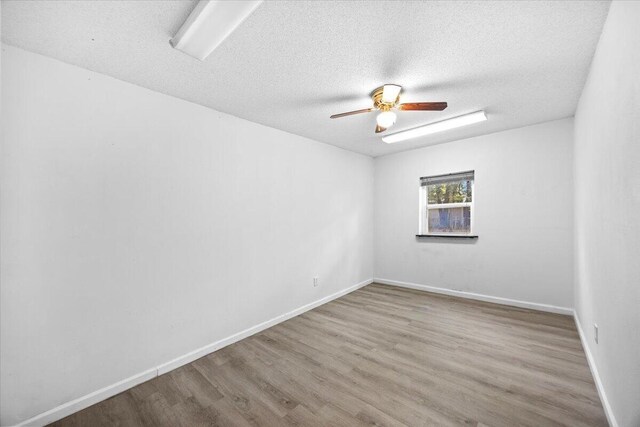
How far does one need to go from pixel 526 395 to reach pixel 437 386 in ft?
2.01

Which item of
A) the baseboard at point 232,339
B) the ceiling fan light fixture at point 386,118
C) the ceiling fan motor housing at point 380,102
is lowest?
the baseboard at point 232,339

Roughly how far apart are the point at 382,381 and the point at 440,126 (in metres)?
2.94

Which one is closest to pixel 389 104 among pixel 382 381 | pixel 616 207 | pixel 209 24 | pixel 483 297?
pixel 209 24

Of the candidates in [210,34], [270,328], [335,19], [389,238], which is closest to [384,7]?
[335,19]

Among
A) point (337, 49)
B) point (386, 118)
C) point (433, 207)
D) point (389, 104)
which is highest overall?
point (337, 49)

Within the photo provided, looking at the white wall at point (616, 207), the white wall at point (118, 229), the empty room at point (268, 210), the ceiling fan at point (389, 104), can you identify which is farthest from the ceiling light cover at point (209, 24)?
the white wall at point (616, 207)

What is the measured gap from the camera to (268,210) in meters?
3.31

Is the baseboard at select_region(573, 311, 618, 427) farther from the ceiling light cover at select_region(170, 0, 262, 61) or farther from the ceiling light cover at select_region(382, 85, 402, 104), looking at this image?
the ceiling light cover at select_region(170, 0, 262, 61)

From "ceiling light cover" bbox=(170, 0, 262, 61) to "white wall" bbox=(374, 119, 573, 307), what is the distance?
3828 mm

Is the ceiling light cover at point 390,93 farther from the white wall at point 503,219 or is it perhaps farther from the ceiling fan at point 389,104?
the white wall at point 503,219

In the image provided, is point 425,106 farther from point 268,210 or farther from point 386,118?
point 268,210

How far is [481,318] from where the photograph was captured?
11.0 ft

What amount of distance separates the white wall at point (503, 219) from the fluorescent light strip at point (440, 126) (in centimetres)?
103

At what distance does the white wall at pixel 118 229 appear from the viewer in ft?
5.70
